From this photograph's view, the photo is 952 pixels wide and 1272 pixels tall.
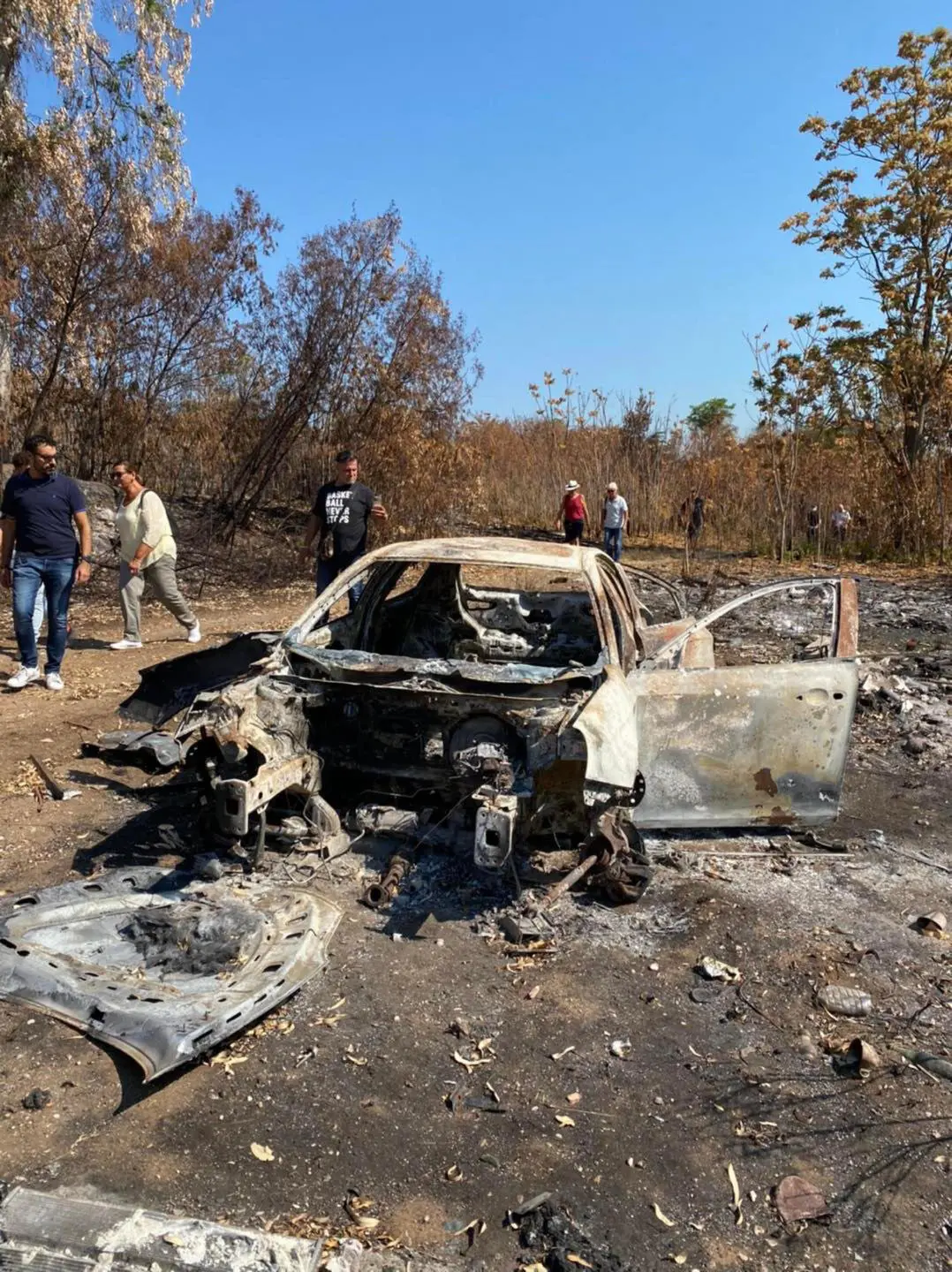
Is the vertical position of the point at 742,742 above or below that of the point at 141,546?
below

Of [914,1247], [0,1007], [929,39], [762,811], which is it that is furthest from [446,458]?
[929,39]

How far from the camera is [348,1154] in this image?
102 inches

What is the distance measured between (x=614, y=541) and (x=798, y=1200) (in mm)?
15684

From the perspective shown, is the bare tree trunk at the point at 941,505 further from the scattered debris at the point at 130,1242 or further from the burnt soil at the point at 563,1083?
the scattered debris at the point at 130,1242

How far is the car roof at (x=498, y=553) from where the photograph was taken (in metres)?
4.91

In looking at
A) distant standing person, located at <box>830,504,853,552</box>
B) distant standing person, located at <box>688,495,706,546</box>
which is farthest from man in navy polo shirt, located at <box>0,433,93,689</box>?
distant standing person, located at <box>830,504,853,552</box>

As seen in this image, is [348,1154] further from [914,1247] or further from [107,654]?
[107,654]

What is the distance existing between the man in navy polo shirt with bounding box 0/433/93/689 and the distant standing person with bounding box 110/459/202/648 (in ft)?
3.13

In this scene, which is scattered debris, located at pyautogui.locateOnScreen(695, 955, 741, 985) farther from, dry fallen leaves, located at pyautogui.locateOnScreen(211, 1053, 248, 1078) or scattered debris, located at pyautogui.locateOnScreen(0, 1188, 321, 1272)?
scattered debris, located at pyautogui.locateOnScreen(0, 1188, 321, 1272)

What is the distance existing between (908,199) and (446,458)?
12.4m

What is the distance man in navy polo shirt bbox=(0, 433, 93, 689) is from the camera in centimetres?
674

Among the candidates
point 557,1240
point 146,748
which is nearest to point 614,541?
point 146,748

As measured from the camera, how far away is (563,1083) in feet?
9.64

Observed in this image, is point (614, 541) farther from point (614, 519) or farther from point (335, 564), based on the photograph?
point (335, 564)
